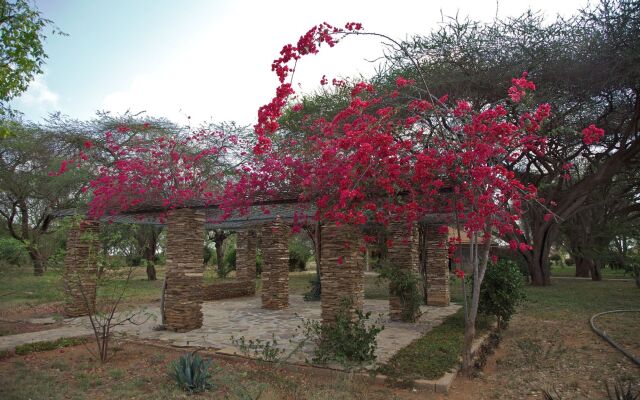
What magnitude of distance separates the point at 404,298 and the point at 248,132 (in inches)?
484

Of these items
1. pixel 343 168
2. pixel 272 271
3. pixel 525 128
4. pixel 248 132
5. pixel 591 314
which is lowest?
pixel 591 314

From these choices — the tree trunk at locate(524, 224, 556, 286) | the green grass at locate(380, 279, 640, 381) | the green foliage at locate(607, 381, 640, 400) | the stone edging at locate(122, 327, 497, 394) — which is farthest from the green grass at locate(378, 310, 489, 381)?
the tree trunk at locate(524, 224, 556, 286)

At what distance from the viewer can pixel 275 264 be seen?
13102mm

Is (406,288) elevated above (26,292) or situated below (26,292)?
above

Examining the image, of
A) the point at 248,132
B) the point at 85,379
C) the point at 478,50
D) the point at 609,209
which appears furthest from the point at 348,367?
the point at 609,209

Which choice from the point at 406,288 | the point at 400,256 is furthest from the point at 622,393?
the point at 400,256

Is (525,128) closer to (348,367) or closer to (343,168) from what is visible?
(343,168)

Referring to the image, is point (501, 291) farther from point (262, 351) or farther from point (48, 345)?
point (48, 345)

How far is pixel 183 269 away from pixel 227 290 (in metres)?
7.57

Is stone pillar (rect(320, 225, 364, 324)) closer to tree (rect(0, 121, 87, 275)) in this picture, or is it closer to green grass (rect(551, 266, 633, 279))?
tree (rect(0, 121, 87, 275))

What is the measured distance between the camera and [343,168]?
6184 mm

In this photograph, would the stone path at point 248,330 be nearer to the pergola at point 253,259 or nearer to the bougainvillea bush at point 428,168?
the pergola at point 253,259

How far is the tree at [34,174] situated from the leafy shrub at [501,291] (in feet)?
53.0

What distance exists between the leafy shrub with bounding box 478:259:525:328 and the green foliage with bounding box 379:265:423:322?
159cm
